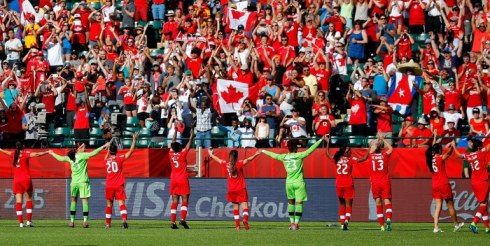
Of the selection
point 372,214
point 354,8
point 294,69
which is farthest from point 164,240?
point 354,8

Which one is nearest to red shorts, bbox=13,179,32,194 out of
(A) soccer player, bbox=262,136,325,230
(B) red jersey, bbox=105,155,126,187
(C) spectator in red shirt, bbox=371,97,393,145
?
(B) red jersey, bbox=105,155,126,187

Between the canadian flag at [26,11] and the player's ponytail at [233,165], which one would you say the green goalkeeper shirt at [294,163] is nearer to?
the player's ponytail at [233,165]

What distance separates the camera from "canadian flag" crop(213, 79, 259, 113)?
126 ft

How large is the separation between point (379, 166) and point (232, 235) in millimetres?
3984

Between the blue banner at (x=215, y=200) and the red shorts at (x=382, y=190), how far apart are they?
171 inches

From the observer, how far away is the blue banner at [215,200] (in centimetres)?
3438

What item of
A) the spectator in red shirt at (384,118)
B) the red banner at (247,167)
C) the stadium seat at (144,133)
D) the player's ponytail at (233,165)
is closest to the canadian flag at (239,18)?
the stadium seat at (144,133)

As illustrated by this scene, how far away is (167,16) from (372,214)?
12.5 metres

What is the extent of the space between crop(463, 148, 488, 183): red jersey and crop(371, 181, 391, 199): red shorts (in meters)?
1.90

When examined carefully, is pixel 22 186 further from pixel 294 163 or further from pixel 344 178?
pixel 344 178

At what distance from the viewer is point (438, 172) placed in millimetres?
29500

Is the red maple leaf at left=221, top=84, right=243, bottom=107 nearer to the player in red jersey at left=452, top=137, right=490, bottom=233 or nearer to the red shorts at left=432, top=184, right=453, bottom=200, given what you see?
the red shorts at left=432, top=184, right=453, bottom=200

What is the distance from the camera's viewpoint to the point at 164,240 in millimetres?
26359

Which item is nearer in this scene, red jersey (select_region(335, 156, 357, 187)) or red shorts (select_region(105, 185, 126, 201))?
red jersey (select_region(335, 156, 357, 187))
